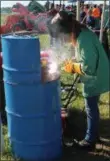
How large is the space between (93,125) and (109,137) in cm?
79

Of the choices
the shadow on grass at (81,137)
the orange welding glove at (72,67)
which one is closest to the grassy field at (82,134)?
the shadow on grass at (81,137)

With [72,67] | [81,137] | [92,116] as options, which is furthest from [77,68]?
[81,137]

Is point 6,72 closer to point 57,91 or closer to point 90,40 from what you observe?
point 57,91

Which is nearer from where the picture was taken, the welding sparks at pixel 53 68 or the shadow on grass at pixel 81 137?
the welding sparks at pixel 53 68

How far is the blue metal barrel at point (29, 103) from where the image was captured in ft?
15.2

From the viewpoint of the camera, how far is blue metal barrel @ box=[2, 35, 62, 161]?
4.64 m

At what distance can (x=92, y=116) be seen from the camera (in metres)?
5.32

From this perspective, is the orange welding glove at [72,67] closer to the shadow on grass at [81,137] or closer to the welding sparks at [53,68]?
the welding sparks at [53,68]

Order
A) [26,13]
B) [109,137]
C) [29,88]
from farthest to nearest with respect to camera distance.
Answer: [26,13], [109,137], [29,88]

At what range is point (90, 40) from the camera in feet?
16.2

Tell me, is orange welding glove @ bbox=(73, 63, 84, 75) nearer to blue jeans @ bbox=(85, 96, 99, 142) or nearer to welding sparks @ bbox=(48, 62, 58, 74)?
welding sparks @ bbox=(48, 62, 58, 74)

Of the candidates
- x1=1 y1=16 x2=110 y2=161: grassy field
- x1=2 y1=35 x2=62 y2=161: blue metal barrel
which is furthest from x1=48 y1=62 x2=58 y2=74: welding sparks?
x1=1 y1=16 x2=110 y2=161: grassy field

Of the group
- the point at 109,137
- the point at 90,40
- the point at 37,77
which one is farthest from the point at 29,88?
the point at 109,137

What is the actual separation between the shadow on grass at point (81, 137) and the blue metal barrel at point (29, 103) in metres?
0.34
